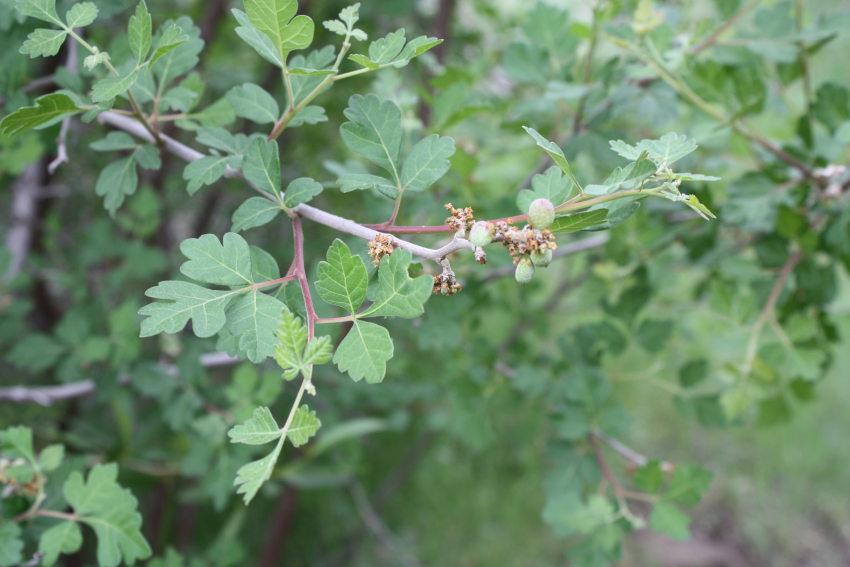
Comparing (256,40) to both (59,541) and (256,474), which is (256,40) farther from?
(59,541)

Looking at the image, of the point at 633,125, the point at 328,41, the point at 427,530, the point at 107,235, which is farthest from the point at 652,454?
the point at 107,235

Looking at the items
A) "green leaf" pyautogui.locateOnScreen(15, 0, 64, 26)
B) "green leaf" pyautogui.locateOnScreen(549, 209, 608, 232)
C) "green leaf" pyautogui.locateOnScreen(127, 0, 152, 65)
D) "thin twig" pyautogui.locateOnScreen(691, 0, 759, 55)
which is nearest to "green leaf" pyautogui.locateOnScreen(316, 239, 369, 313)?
"green leaf" pyautogui.locateOnScreen(549, 209, 608, 232)

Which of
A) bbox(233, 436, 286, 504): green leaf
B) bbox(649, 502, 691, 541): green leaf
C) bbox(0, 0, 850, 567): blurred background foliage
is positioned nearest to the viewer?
bbox(233, 436, 286, 504): green leaf

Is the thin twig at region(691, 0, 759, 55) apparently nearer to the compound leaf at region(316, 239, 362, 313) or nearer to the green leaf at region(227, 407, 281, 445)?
the compound leaf at region(316, 239, 362, 313)

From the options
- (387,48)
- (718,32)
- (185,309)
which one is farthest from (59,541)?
(718,32)

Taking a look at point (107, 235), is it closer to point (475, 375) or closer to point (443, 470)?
point (475, 375)

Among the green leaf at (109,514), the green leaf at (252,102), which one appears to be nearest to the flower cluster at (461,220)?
the green leaf at (252,102)
